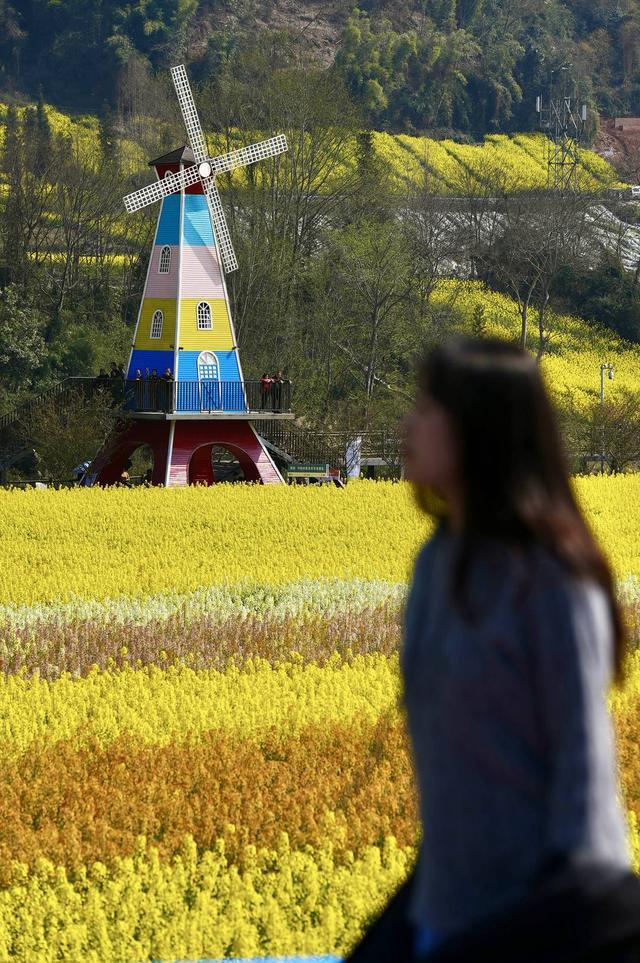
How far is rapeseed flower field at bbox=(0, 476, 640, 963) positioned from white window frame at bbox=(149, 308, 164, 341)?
13.3m

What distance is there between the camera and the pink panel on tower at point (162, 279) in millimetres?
33312

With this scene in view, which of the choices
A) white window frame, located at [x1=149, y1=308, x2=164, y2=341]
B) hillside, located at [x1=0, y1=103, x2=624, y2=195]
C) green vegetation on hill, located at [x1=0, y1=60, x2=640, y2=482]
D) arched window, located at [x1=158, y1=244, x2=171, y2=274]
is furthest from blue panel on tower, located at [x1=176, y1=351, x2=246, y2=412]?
hillside, located at [x1=0, y1=103, x2=624, y2=195]

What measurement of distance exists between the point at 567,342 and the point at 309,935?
56965 mm

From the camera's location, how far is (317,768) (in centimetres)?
977

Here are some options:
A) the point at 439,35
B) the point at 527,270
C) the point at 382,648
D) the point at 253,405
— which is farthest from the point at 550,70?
the point at 382,648

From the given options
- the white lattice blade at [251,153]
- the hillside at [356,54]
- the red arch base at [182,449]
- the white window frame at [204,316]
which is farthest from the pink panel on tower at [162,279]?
the hillside at [356,54]

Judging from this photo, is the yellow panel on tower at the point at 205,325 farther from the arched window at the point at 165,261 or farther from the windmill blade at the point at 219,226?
the windmill blade at the point at 219,226

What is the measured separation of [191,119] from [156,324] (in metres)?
7.03

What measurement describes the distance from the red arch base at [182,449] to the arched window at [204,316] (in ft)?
6.90

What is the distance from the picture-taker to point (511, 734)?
3119 millimetres

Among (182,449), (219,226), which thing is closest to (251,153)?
(219,226)

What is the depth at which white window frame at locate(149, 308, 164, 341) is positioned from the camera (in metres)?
33.5

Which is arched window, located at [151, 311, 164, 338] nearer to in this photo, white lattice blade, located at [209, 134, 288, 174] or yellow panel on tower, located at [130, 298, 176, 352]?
yellow panel on tower, located at [130, 298, 176, 352]

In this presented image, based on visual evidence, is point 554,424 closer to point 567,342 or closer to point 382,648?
point 382,648
